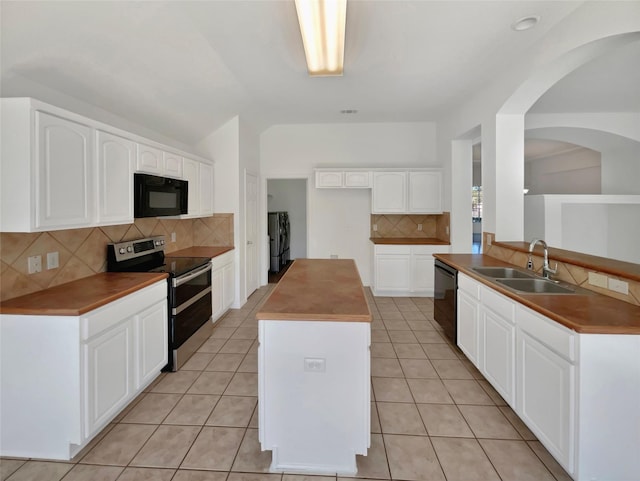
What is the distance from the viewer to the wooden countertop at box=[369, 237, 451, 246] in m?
5.01

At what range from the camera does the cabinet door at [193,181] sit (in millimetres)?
3635

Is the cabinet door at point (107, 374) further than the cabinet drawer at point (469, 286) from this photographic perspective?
No

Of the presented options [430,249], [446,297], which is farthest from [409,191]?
[446,297]

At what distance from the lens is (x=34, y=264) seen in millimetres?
2105

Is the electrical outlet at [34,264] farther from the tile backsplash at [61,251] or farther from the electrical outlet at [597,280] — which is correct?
the electrical outlet at [597,280]

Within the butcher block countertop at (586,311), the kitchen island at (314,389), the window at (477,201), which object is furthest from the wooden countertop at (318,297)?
the window at (477,201)

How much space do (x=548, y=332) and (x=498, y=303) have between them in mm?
544

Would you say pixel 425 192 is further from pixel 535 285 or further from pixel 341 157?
pixel 535 285

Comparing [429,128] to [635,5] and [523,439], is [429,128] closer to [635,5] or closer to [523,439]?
[635,5]

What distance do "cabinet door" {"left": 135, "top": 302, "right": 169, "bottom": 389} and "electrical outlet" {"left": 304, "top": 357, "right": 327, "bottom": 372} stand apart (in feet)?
4.47

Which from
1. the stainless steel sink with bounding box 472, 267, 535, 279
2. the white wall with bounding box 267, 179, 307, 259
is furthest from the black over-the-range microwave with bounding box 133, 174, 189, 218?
the white wall with bounding box 267, 179, 307, 259

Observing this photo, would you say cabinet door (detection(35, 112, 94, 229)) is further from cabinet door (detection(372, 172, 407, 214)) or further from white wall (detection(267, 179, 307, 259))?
white wall (detection(267, 179, 307, 259))

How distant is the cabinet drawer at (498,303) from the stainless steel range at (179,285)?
99.1 inches

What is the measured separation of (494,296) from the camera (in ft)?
7.57
